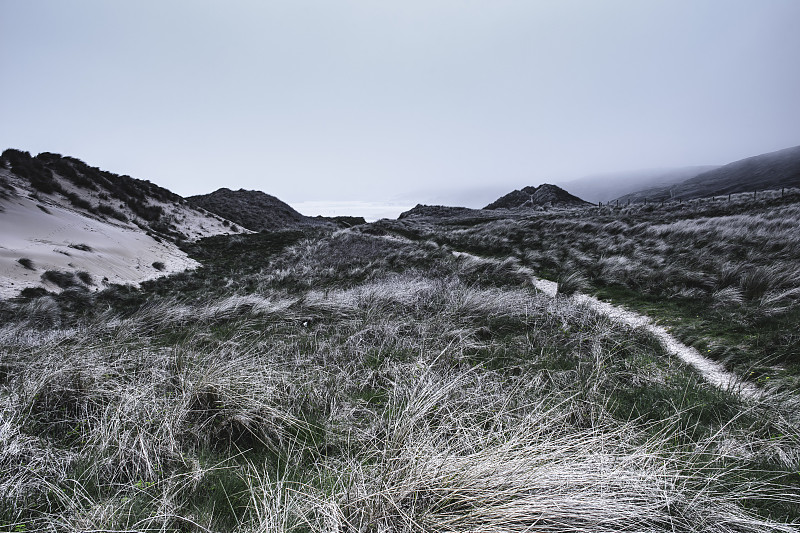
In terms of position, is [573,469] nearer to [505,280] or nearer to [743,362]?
[743,362]

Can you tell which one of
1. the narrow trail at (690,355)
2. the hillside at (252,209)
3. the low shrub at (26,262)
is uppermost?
the hillside at (252,209)

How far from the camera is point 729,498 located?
5.64 feet

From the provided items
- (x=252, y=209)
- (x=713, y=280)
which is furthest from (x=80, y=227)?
(x=252, y=209)

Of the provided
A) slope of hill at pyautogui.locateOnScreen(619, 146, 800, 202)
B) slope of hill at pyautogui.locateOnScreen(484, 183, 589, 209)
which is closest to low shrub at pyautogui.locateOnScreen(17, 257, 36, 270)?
slope of hill at pyautogui.locateOnScreen(484, 183, 589, 209)

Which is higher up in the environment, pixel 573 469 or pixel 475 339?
pixel 573 469

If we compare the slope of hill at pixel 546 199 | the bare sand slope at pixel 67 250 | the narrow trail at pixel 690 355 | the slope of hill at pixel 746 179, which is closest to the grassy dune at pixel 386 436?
the narrow trail at pixel 690 355

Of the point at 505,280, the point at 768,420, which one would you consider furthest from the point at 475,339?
the point at 505,280

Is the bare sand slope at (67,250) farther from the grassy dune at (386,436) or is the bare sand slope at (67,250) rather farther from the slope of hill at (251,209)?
the slope of hill at (251,209)

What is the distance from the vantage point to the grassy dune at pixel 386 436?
5.73ft

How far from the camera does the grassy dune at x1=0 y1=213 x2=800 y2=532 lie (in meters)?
1.75

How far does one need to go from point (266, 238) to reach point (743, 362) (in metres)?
33.2

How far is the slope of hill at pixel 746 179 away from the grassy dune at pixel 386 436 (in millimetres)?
97891

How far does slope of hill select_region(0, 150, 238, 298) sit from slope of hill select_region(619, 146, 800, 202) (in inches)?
3819

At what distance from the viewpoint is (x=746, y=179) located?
103m
